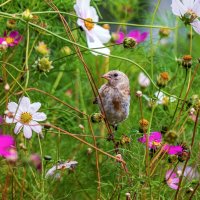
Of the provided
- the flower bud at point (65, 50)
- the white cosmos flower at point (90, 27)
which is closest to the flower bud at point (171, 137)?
the white cosmos flower at point (90, 27)

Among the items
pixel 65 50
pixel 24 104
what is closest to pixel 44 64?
pixel 24 104

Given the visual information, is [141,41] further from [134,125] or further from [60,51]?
[134,125]

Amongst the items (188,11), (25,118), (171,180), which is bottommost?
(171,180)

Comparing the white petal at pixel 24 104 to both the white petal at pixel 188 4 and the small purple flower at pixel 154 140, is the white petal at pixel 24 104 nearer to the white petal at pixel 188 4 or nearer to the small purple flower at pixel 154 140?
the small purple flower at pixel 154 140

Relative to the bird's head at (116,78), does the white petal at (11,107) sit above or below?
above

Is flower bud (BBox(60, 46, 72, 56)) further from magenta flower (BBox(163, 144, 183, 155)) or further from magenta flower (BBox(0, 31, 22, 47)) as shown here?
magenta flower (BBox(163, 144, 183, 155))

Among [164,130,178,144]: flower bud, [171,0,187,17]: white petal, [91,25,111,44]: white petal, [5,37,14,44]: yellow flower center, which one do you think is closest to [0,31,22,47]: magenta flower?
[5,37,14,44]: yellow flower center

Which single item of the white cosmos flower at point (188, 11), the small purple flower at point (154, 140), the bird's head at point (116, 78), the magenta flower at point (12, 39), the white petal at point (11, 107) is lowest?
the small purple flower at point (154, 140)

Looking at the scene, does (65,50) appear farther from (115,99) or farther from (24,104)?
(24,104)
